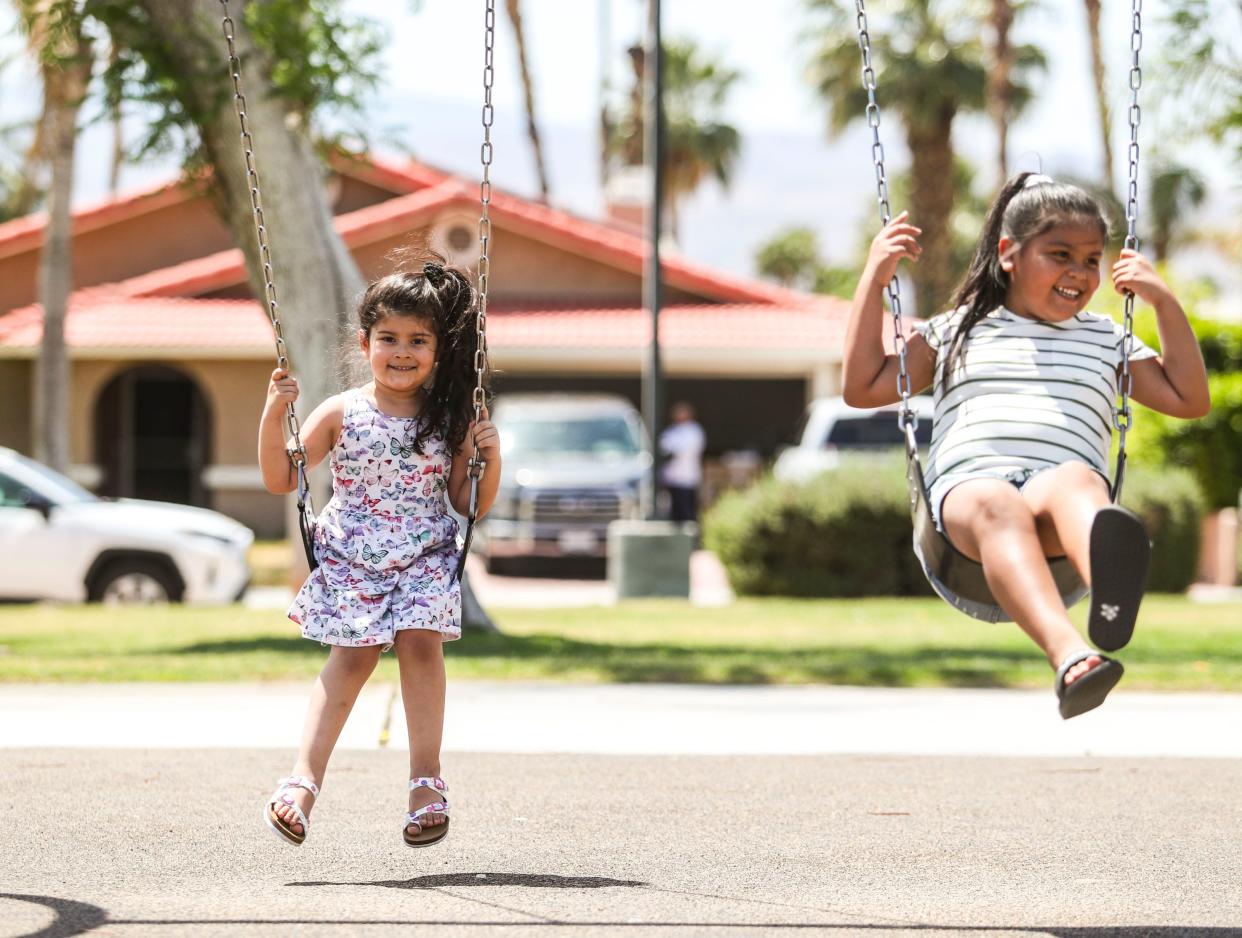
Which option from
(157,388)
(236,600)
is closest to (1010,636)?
(236,600)

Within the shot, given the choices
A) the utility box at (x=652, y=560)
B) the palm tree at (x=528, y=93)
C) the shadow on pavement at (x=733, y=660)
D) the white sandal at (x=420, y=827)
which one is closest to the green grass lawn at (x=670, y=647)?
the shadow on pavement at (x=733, y=660)

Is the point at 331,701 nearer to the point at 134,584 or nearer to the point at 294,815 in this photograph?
the point at 294,815

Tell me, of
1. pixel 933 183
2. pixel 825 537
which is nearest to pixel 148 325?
pixel 825 537

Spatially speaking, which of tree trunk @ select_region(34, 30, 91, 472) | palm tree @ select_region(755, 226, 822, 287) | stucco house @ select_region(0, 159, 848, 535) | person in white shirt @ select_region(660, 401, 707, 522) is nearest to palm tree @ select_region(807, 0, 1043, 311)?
stucco house @ select_region(0, 159, 848, 535)

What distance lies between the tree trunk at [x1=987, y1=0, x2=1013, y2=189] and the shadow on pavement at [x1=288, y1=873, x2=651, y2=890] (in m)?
27.9

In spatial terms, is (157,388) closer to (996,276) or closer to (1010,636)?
(1010,636)

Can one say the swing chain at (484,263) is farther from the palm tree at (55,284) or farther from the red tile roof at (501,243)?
the red tile roof at (501,243)

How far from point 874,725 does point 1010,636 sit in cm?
530

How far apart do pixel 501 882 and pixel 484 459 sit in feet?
3.60

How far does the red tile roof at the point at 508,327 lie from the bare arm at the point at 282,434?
65.0 ft

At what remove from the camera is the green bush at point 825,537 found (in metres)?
16.5

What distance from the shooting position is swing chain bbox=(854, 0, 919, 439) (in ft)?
16.8

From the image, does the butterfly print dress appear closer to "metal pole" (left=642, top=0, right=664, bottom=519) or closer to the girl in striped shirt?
the girl in striped shirt

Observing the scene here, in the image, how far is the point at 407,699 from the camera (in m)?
4.91
